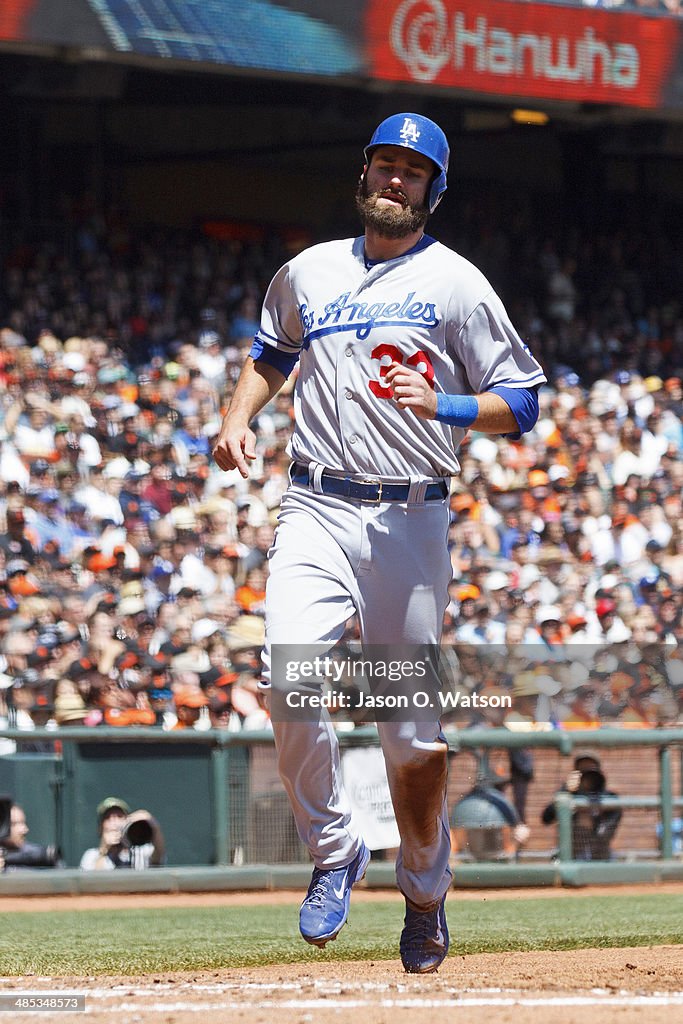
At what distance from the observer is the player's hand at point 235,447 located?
13.5 ft

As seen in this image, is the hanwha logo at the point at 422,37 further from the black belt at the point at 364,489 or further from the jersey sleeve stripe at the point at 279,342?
the black belt at the point at 364,489

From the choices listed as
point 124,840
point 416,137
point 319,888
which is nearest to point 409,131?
point 416,137

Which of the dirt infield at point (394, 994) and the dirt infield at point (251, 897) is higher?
the dirt infield at point (394, 994)

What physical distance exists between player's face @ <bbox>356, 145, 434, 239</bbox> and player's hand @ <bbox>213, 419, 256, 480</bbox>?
2.17 ft

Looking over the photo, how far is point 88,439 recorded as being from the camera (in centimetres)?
1242

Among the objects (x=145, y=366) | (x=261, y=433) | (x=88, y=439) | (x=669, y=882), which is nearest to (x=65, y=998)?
(x=669, y=882)

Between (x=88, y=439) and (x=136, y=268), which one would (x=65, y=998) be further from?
(x=136, y=268)

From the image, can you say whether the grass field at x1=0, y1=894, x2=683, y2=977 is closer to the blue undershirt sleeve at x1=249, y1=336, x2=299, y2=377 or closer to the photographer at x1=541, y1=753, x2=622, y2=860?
the photographer at x1=541, y1=753, x2=622, y2=860

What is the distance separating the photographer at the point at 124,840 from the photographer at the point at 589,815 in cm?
217

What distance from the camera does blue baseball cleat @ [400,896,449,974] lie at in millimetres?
4215

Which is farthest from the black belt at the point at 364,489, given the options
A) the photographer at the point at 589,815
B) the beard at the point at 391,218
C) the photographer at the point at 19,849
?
the photographer at the point at 589,815

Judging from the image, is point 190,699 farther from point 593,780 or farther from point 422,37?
point 422,37

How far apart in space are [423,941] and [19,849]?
434 cm

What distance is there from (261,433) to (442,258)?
29.9ft
